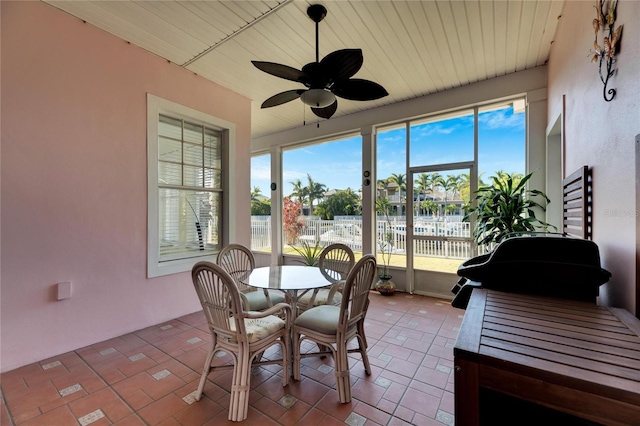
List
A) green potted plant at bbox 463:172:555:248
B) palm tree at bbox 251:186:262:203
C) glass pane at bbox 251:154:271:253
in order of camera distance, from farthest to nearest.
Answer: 1. palm tree at bbox 251:186:262:203
2. glass pane at bbox 251:154:271:253
3. green potted plant at bbox 463:172:555:248

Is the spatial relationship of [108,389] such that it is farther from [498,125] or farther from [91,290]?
[498,125]

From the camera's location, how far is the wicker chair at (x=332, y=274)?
7.71 ft

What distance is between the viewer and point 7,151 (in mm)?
2121

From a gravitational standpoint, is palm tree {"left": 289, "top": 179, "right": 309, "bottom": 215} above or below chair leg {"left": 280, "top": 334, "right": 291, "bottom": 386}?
above

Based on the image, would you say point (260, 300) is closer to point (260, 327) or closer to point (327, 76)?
point (260, 327)

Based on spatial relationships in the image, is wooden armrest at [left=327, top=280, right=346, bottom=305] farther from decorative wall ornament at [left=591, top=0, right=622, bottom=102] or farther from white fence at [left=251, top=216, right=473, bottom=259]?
white fence at [left=251, top=216, right=473, bottom=259]

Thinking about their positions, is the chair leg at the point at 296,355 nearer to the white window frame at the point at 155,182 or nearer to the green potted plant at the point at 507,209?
the white window frame at the point at 155,182

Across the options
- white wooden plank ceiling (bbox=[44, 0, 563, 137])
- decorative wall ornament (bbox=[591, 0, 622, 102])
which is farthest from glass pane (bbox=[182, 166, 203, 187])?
decorative wall ornament (bbox=[591, 0, 622, 102])

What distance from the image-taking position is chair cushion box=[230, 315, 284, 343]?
1768 mm

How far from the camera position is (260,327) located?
185cm

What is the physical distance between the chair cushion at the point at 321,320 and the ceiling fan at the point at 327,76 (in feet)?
5.64

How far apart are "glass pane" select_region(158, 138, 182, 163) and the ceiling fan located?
190 centimetres

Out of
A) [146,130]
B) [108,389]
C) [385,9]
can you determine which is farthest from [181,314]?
[385,9]

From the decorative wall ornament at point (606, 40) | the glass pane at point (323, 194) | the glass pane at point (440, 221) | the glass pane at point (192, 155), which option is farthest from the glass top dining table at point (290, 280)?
the glass pane at point (323, 194)
